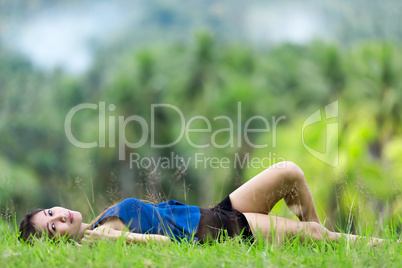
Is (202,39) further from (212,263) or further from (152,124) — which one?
(212,263)

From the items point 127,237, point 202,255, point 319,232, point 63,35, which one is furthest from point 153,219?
point 63,35

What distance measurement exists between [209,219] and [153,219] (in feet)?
1.24

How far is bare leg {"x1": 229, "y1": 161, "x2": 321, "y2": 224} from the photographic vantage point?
3562 mm

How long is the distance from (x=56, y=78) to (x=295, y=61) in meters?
37.9

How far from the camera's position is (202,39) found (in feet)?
119

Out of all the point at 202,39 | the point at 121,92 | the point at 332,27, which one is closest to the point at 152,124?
the point at 121,92

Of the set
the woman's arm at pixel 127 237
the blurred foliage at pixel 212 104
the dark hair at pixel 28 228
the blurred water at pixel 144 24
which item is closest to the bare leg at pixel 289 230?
the woman's arm at pixel 127 237

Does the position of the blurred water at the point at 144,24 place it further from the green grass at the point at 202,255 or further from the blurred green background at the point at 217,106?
the green grass at the point at 202,255

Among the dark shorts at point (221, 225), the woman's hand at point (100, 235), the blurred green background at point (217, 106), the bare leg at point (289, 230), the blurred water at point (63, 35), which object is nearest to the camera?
the woman's hand at point (100, 235)

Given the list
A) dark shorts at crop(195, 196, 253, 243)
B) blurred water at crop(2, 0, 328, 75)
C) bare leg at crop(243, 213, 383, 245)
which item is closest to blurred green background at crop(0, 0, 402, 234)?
dark shorts at crop(195, 196, 253, 243)

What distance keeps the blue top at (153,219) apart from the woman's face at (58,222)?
0.13m

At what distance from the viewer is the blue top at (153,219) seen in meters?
3.49

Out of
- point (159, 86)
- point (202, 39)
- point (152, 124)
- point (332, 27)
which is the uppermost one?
point (332, 27)

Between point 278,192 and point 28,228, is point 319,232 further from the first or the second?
point 28,228
